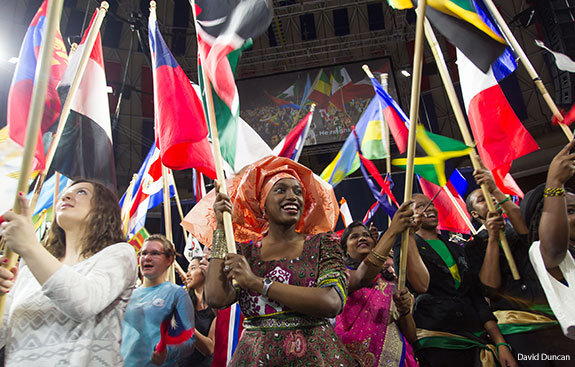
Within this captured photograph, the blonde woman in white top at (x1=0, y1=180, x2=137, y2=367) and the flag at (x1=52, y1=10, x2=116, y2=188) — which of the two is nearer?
the blonde woman in white top at (x1=0, y1=180, x2=137, y2=367)

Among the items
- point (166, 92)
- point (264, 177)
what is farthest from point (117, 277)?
point (166, 92)

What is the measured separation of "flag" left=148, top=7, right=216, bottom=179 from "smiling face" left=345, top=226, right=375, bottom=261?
0.99 metres

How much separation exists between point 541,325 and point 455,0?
2.08 metres

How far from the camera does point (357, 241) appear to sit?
2756 millimetres

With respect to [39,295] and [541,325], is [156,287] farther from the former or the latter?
[541,325]

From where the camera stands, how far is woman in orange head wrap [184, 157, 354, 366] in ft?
5.11

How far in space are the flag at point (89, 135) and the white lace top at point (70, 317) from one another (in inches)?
37.1

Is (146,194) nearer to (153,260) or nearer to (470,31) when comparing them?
(153,260)

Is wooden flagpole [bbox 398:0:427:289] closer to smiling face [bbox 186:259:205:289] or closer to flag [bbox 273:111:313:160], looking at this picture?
smiling face [bbox 186:259:205:289]

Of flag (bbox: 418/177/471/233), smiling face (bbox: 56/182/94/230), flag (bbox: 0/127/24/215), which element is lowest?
flag (bbox: 418/177/471/233)

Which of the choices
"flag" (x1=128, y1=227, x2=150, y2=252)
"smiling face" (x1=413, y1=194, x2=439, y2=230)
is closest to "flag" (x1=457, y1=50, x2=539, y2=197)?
"smiling face" (x1=413, y1=194, x2=439, y2=230)

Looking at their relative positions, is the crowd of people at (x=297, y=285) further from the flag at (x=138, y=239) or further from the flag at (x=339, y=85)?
the flag at (x=339, y=85)

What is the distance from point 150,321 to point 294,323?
50.6 inches

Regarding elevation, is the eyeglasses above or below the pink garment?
above
